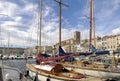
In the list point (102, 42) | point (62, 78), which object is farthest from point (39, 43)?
point (102, 42)

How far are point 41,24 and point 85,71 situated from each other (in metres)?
12.8

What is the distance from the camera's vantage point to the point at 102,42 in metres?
150

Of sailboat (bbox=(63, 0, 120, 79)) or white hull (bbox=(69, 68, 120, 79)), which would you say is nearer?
white hull (bbox=(69, 68, 120, 79))

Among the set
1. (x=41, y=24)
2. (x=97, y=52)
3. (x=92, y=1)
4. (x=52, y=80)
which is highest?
(x=92, y=1)

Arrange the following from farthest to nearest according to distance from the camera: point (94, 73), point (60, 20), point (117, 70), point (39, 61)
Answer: point (60, 20), point (39, 61), point (94, 73), point (117, 70)

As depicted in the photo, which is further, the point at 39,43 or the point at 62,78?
the point at 39,43

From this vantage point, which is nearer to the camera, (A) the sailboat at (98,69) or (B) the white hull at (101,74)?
(B) the white hull at (101,74)

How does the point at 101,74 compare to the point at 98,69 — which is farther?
the point at 98,69

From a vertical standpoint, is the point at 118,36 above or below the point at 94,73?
above

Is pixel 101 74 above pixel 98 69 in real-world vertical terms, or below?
below

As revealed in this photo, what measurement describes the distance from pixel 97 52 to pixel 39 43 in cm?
1178

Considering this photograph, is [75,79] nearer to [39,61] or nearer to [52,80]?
[52,80]

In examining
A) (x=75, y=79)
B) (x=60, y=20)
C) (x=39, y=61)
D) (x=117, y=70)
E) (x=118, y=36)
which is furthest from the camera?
(x=118, y=36)

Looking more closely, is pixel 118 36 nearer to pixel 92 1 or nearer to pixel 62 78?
pixel 92 1
